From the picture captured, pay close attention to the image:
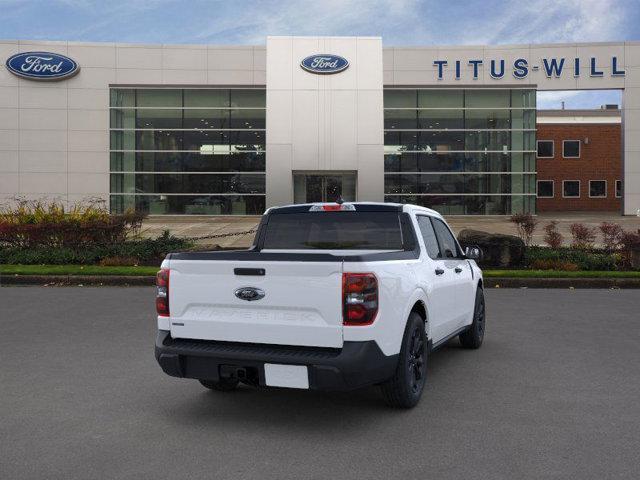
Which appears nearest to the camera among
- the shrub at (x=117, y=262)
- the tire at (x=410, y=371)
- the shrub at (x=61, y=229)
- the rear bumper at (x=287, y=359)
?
the rear bumper at (x=287, y=359)

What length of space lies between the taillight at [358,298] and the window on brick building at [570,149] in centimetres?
5196

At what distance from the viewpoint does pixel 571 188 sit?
171 ft

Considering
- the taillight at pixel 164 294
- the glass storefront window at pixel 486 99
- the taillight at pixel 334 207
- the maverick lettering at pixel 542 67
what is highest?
the maverick lettering at pixel 542 67

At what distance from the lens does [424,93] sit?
123 ft

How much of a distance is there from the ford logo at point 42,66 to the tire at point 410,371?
117ft

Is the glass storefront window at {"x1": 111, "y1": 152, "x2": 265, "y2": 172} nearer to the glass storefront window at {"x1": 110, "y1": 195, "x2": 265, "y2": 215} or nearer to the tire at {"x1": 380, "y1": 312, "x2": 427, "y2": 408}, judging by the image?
the glass storefront window at {"x1": 110, "y1": 195, "x2": 265, "y2": 215}

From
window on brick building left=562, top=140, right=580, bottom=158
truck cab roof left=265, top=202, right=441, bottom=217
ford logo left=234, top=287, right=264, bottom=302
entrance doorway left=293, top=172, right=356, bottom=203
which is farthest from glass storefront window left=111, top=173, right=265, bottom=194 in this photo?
ford logo left=234, top=287, right=264, bottom=302

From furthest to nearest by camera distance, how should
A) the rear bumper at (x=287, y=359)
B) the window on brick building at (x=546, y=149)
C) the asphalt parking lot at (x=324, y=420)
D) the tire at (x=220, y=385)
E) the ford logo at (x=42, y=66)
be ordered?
the window on brick building at (x=546, y=149) < the ford logo at (x=42, y=66) < the tire at (x=220, y=385) < the rear bumper at (x=287, y=359) < the asphalt parking lot at (x=324, y=420)

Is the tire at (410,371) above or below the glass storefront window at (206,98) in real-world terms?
below

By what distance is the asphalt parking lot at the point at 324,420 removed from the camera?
3947 mm

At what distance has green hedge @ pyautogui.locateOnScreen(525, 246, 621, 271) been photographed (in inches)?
618

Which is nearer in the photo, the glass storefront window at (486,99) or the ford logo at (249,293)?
the ford logo at (249,293)

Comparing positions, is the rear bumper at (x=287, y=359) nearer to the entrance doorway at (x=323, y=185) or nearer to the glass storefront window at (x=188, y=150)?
the entrance doorway at (x=323, y=185)

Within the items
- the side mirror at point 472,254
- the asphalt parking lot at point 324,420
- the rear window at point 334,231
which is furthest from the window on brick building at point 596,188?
the rear window at point 334,231
